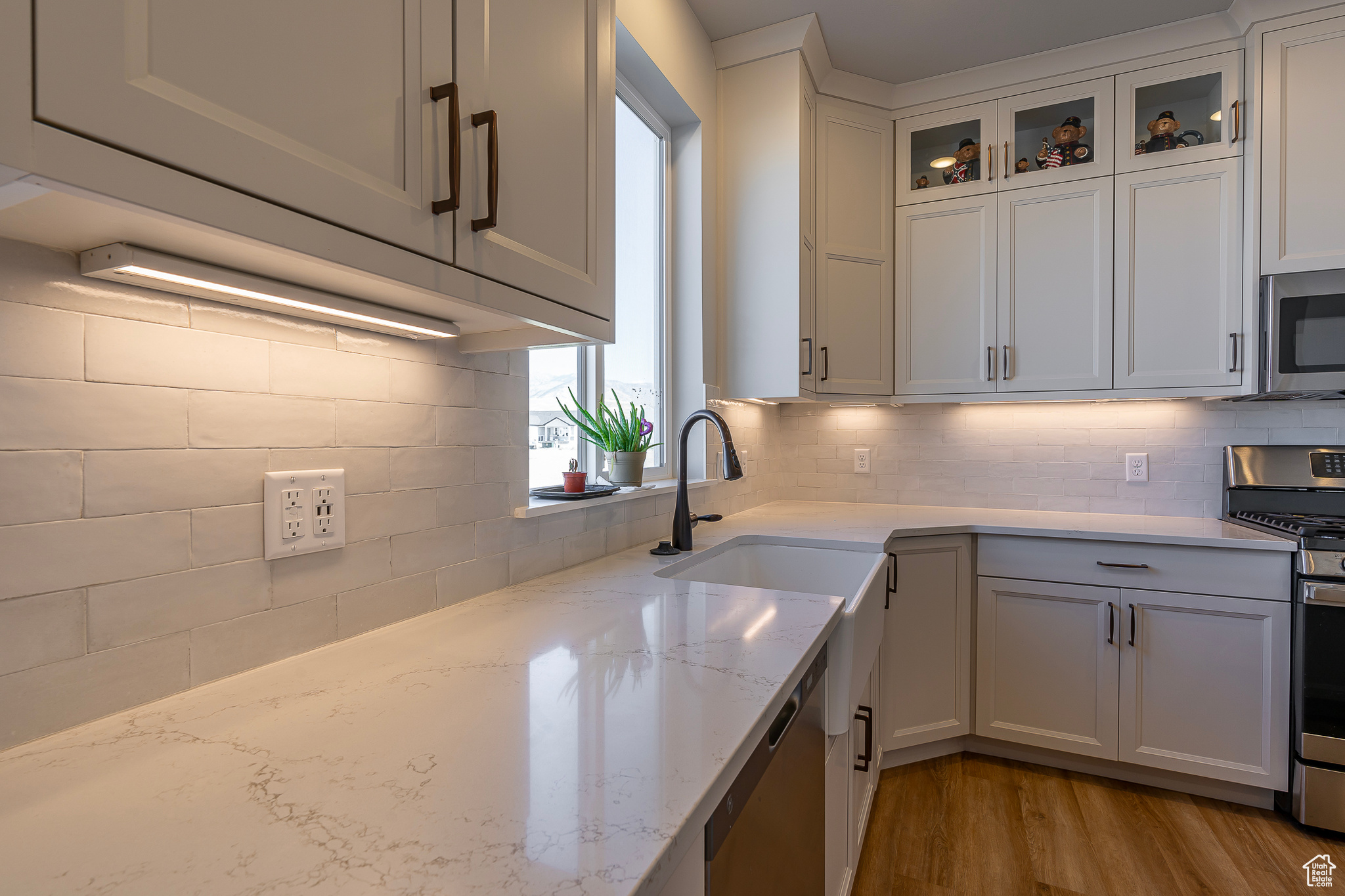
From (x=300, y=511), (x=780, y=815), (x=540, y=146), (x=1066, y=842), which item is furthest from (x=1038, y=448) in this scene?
(x=300, y=511)

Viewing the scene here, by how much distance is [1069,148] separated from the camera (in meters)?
2.44

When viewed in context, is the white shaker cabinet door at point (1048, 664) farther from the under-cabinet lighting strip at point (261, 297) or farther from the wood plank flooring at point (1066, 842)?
the under-cabinet lighting strip at point (261, 297)

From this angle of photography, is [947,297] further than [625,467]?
Yes

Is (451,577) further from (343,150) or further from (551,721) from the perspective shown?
(343,150)

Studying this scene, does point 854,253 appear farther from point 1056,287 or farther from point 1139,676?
point 1139,676

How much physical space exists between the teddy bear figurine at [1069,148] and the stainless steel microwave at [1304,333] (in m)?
0.76

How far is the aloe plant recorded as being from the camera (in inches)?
69.3

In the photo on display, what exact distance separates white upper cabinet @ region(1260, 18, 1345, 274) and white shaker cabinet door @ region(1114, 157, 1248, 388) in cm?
10

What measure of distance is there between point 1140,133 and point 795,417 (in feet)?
5.58

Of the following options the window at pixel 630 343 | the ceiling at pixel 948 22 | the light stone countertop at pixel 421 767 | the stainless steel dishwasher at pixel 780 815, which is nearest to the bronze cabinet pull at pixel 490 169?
the light stone countertop at pixel 421 767

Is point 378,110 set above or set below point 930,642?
above

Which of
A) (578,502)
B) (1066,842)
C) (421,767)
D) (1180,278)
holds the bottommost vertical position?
(1066,842)

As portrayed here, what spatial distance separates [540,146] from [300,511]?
657mm

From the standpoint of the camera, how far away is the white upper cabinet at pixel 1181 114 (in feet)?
7.21
